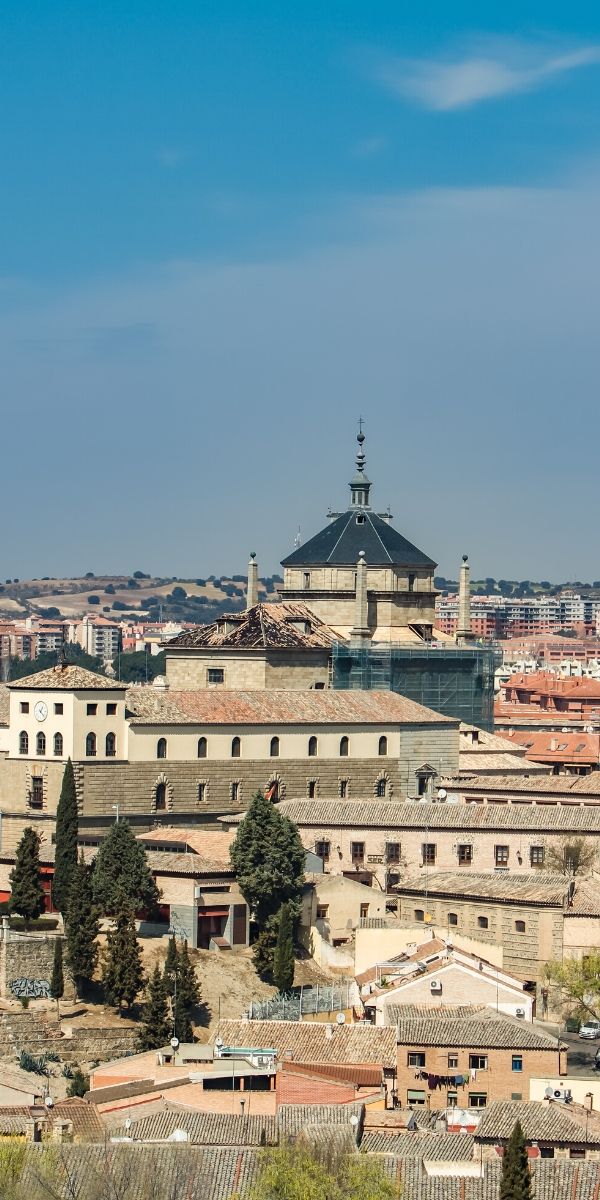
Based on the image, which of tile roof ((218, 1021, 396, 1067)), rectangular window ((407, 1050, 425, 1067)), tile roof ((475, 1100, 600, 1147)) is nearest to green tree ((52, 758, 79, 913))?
tile roof ((218, 1021, 396, 1067))

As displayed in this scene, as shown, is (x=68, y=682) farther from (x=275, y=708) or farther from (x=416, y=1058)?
(x=416, y=1058)

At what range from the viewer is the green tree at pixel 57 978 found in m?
65.2

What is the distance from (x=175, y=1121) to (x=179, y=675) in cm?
3613

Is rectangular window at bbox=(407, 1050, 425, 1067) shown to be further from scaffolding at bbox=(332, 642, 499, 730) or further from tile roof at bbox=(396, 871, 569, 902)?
scaffolding at bbox=(332, 642, 499, 730)

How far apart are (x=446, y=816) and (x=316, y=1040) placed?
16.6 metres

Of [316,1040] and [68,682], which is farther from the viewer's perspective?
[68,682]

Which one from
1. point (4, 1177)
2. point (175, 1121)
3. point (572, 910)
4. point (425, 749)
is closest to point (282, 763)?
point (425, 749)

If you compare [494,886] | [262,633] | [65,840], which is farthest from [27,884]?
[262,633]

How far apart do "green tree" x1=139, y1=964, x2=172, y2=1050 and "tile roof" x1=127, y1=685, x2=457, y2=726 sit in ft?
41.8

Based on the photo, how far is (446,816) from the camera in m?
74.5

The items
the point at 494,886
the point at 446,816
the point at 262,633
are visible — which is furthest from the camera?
the point at 262,633

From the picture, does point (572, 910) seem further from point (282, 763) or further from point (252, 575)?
point (252, 575)

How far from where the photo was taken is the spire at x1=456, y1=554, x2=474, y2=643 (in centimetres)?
9425

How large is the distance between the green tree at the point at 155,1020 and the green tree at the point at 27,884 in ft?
17.6
